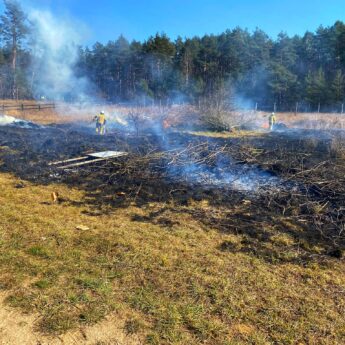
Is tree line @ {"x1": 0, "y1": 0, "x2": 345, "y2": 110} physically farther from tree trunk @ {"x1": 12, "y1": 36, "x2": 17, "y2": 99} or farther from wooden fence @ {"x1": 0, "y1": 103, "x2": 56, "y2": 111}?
wooden fence @ {"x1": 0, "y1": 103, "x2": 56, "y2": 111}

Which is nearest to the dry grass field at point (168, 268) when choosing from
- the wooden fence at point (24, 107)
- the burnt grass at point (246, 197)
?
the burnt grass at point (246, 197)

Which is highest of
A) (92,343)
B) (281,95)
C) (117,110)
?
(281,95)

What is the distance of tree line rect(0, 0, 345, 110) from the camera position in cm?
3869

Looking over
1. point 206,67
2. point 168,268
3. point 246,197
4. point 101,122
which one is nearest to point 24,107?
point 101,122

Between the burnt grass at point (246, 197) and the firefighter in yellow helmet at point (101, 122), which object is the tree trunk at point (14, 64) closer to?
the firefighter in yellow helmet at point (101, 122)

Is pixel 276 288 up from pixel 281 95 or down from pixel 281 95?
down

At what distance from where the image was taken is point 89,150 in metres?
12.1

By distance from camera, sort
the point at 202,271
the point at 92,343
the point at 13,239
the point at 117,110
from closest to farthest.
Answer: the point at 92,343, the point at 202,271, the point at 13,239, the point at 117,110

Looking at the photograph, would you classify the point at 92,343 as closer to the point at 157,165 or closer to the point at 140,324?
the point at 140,324

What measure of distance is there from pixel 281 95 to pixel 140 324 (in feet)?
145

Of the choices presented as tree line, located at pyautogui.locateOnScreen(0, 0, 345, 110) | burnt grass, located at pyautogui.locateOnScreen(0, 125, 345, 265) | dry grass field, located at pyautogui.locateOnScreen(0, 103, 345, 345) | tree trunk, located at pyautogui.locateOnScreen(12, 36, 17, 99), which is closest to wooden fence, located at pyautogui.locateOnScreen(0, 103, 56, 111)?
tree line, located at pyautogui.locateOnScreen(0, 0, 345, 110)

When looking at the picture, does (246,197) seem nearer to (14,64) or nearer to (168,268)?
(168,268)

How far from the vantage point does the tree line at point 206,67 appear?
38.7m

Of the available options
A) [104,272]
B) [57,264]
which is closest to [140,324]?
[104,272]
